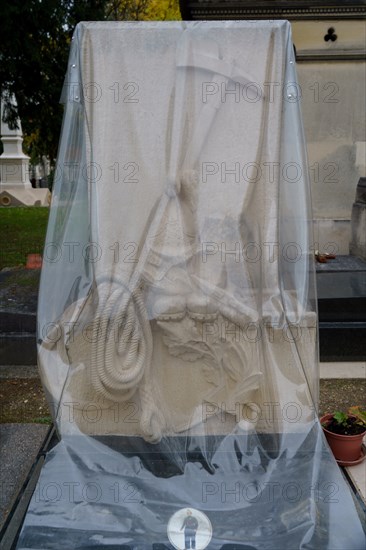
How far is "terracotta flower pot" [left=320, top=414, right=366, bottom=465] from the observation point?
2943mm

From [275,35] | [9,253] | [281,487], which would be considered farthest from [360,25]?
[9,253]

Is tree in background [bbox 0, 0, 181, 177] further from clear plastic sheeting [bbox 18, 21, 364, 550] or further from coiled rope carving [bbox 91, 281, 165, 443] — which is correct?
coiled rope carving [bbox 91, 281, 165, 443]

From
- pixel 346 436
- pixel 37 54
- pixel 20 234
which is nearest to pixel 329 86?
pixel 37 54

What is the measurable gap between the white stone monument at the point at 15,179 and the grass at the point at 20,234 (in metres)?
2.13

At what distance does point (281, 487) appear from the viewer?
2.47 m

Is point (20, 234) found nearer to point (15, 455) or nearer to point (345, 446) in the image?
point (15, 455)

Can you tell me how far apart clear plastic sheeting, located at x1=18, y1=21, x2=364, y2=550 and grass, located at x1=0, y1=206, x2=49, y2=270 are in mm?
5085

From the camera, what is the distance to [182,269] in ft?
8.87

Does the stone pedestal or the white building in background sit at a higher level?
the white building in background

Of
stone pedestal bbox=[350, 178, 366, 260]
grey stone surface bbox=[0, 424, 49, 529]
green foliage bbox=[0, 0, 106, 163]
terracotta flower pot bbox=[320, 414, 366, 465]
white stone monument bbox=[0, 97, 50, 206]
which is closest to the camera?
grey stone surface bbox=[0, 424, 49, 529]

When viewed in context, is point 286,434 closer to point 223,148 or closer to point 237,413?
point 237,413

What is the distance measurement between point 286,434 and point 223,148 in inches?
60.9

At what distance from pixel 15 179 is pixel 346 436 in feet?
58.3

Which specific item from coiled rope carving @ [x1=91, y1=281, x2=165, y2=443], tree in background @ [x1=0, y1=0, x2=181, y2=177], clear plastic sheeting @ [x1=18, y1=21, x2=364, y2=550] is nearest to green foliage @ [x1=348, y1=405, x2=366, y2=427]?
clear plastic sheeting @ [x1=18, y1=21, x2=364, y2=550]
